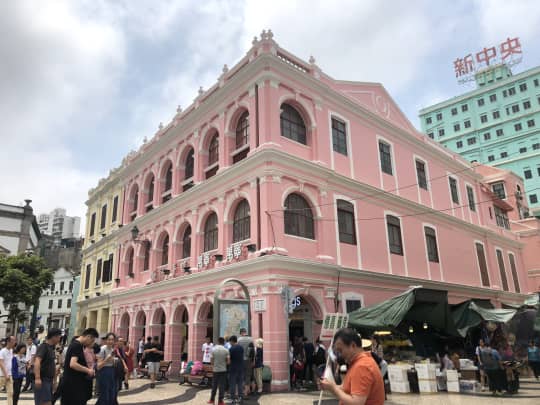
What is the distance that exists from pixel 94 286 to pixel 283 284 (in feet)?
65.8

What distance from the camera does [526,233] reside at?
3228 centimetres

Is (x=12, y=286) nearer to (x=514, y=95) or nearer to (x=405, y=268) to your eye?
(x=405, y=268)

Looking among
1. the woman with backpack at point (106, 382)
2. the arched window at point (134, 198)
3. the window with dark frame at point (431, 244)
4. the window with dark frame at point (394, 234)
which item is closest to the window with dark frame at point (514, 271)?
the window with dark frame at point (431, 244)

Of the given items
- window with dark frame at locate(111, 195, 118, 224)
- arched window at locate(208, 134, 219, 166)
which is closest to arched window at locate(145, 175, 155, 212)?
window with dark frame at locate(111, 195, 118, 224)

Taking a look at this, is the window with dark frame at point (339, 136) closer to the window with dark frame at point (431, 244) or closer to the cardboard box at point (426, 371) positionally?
the window with dark frame at point (431, 244)

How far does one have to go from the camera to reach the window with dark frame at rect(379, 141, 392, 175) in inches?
830

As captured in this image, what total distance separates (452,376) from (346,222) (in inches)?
279

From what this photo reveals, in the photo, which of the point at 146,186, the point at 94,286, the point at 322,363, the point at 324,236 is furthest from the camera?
the point at 94,286

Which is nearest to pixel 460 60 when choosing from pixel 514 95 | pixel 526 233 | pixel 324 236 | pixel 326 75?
pixel 514 95

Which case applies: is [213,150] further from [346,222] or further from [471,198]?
[471,198]

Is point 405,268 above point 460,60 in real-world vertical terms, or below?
below

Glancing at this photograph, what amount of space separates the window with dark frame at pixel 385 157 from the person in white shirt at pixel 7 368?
16.8 meters

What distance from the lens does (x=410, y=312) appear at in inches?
565

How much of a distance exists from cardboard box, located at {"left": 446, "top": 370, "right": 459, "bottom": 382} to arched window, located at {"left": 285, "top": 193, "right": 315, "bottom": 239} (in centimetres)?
652
